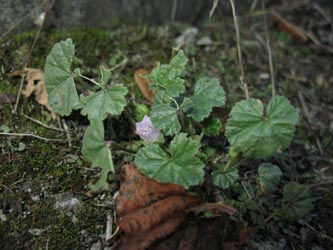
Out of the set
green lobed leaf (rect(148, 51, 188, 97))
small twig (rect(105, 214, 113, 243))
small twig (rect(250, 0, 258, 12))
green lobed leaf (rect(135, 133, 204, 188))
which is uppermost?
green lobed leaf (rect(148, 51, 188, 97))

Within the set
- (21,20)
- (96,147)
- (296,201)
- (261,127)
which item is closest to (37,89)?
(21,20)

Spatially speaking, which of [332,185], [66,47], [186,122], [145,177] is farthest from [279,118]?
[66,47]

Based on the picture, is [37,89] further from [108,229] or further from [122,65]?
[108,229]

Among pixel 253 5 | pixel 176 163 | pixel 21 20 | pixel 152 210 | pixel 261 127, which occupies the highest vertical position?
pixel 21 20

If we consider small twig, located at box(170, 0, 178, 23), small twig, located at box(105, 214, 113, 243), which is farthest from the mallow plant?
small twig, located at box(170, 0, 178, 23)

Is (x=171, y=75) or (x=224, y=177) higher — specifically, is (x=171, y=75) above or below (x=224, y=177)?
above

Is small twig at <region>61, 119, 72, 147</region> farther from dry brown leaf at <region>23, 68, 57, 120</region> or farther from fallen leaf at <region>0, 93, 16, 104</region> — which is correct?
fallen leaf at <region>0, 93, 16, 104</region>
